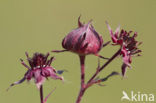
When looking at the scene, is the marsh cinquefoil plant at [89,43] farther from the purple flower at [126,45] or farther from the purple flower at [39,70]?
the purple flower at [39,70]

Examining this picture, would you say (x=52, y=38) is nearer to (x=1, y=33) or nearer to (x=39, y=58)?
(x=1, y=33)

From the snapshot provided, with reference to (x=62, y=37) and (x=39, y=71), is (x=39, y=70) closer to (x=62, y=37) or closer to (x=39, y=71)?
(x=39, y=71)

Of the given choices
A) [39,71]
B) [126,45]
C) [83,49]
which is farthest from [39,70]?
[126,45]

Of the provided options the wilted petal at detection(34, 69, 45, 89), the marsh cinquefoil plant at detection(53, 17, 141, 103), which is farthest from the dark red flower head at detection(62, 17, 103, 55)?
the wilted petal at detection(34, 69, 45, 89)

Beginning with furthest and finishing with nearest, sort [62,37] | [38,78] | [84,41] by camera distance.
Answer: [62,37] → [38,78] → [84,41]

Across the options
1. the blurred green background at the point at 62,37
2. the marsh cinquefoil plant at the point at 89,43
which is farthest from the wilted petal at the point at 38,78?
the blurred green background at the point at 62,37

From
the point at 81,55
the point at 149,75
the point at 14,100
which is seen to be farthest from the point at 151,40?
the point at 81,55

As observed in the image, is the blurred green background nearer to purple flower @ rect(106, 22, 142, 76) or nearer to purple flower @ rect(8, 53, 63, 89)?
purple flower @ rect(8, 53, 63, 89)
